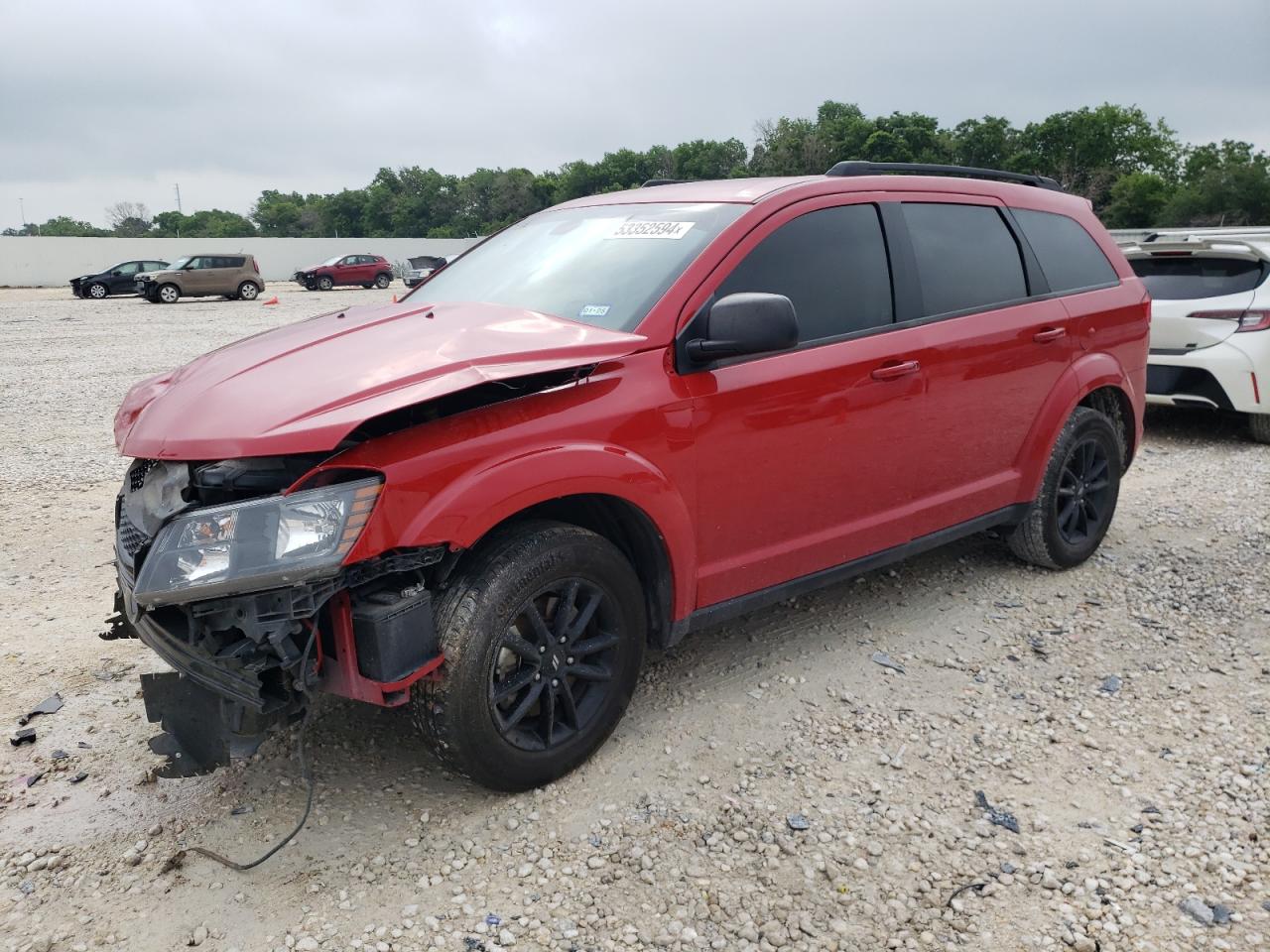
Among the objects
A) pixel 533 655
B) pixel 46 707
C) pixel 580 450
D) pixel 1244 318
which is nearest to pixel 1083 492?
pixel 580 450

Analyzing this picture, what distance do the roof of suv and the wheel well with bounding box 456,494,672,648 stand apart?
1253 mm

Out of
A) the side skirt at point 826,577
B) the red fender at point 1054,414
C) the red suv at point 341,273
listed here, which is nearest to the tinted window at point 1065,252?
the red fender at point 1054,414

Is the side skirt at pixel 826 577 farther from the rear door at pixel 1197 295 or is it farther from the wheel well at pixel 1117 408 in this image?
the rear door at pixel 1197 295

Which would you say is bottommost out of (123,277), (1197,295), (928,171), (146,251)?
(1197,295)

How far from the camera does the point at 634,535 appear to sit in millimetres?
3293

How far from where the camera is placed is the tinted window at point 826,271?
354 centimetres

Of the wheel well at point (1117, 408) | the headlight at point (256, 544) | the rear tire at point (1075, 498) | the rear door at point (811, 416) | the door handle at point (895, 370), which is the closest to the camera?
the headlight at point (256, 544)

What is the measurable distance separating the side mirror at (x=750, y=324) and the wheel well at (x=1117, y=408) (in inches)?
99.9

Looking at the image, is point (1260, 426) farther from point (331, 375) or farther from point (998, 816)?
point (331, 375)

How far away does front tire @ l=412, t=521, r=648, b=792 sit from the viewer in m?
2.81

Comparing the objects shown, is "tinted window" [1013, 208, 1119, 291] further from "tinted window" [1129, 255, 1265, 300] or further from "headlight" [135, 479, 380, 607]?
"headlight" [135, 479, 380, 607]

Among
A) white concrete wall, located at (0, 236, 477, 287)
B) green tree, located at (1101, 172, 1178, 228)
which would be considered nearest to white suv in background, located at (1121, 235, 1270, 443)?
white concrete wall, located at (0, 236, 477, 287)

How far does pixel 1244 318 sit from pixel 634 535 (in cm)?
654

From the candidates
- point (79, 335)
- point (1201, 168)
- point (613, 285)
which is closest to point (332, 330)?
point (613, 285)
